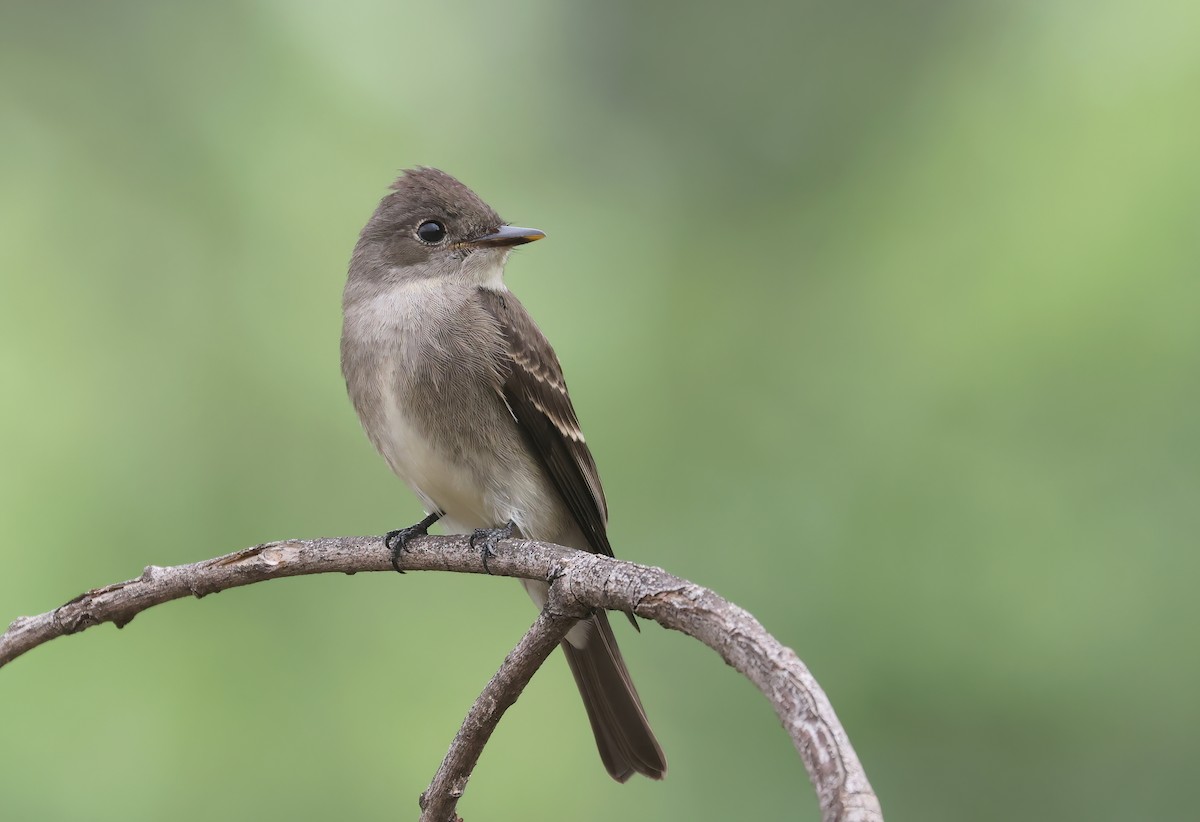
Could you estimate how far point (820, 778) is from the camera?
4.62 ft

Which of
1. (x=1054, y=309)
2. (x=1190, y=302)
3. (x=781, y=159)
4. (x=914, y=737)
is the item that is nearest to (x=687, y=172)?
(x=781, y=159)

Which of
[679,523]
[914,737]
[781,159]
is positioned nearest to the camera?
[914,737]

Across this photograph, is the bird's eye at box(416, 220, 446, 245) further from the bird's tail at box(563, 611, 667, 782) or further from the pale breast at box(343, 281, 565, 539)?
the bird's tail at box(563, 611, 667, 782)

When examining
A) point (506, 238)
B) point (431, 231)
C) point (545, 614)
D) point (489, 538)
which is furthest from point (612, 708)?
point (431, 231)

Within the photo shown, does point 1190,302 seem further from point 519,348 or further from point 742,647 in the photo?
point 742,647

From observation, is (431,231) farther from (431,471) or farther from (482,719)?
(482,719)

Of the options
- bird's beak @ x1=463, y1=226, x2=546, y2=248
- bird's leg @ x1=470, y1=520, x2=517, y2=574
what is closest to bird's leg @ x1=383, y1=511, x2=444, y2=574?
bird's leg @ x1=470, y1=520, x2=517, y2=574

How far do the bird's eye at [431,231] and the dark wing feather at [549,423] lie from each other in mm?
330

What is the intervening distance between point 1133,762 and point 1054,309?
1311 mm

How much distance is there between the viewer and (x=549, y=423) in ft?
11.0

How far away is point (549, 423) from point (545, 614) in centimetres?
126

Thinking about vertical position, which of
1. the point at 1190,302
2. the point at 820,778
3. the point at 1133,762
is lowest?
the point at 820,778

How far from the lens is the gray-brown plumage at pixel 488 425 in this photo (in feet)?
10.5

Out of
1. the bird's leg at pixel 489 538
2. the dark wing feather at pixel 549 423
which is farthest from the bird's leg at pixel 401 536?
the dark wing feather at pixel 549 423
